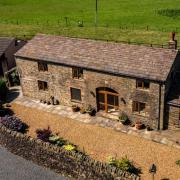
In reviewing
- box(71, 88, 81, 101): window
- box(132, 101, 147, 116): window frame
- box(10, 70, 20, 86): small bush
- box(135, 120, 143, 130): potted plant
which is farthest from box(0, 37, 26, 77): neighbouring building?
box(135, 120, 143, 130): potted plant

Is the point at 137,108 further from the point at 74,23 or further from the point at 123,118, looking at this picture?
the point at 74,23

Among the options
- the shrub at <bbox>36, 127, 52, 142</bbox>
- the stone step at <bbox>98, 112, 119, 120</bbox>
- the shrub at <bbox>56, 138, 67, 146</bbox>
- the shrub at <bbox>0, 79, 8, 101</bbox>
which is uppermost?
the shrub at <bbox>0, 79, 8, 101</bbox>

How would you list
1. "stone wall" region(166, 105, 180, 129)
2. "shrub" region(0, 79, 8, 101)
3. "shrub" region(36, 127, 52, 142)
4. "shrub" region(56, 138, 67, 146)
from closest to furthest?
"shrub" region(56, 138, 67, 146) < "stone wall" region(166, 105, 180, 129) < "shrub" region(36, 127, 52, 142) < "shrub" region(0, 79, 8, 101)

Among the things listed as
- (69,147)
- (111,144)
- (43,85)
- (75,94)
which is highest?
(43,85)

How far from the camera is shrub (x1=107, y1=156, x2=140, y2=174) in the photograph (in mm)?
25594

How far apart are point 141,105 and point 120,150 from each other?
5.17 m

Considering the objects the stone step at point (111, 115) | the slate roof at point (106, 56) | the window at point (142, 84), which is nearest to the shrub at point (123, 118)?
the stone step at point (111, 115)

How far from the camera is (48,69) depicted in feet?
116

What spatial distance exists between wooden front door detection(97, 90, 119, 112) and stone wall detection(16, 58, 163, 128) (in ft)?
1.81

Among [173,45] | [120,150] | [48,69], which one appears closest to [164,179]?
[120,150]

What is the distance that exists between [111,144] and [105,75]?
21.7ft

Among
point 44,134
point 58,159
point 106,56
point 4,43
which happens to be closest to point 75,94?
point 106,56

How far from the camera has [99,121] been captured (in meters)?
33.2

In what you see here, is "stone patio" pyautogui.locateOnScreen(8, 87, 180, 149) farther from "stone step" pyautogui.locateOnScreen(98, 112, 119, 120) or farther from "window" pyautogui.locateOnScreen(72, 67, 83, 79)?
"window" pyautogui.locateOnScreen(72, 67, 83, 79)
